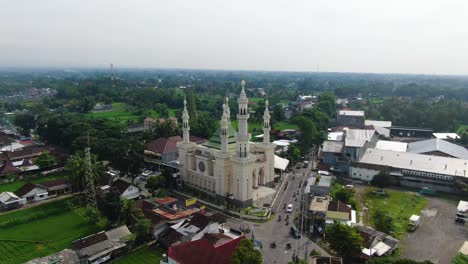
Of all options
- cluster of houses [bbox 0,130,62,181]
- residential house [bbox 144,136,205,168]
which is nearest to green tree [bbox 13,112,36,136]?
Answer: cluster of houses [bbox 0,130,62,181]

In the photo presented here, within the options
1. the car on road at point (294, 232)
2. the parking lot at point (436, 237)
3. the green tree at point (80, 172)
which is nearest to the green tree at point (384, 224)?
the parking lot at point (436, 237)

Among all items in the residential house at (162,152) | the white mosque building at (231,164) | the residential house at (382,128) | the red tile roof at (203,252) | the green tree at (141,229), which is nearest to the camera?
the red tile roof at (203,252)

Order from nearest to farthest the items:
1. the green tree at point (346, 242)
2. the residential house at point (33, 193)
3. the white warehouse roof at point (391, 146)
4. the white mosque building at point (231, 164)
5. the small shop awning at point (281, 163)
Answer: the green tree at point (346, 242) < the white mosque building at point (231, 164) < the residential house at point (33, 193) < the small shop awning at point (281, 163) < the white warehouse roof at point (391, 146)

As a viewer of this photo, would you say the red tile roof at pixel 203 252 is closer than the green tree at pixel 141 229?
Yes

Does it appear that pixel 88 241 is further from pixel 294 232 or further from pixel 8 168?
pixel 8 168

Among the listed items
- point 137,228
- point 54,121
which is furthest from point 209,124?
point 137,228

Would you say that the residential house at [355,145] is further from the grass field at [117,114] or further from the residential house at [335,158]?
the grass field at [117,114]
